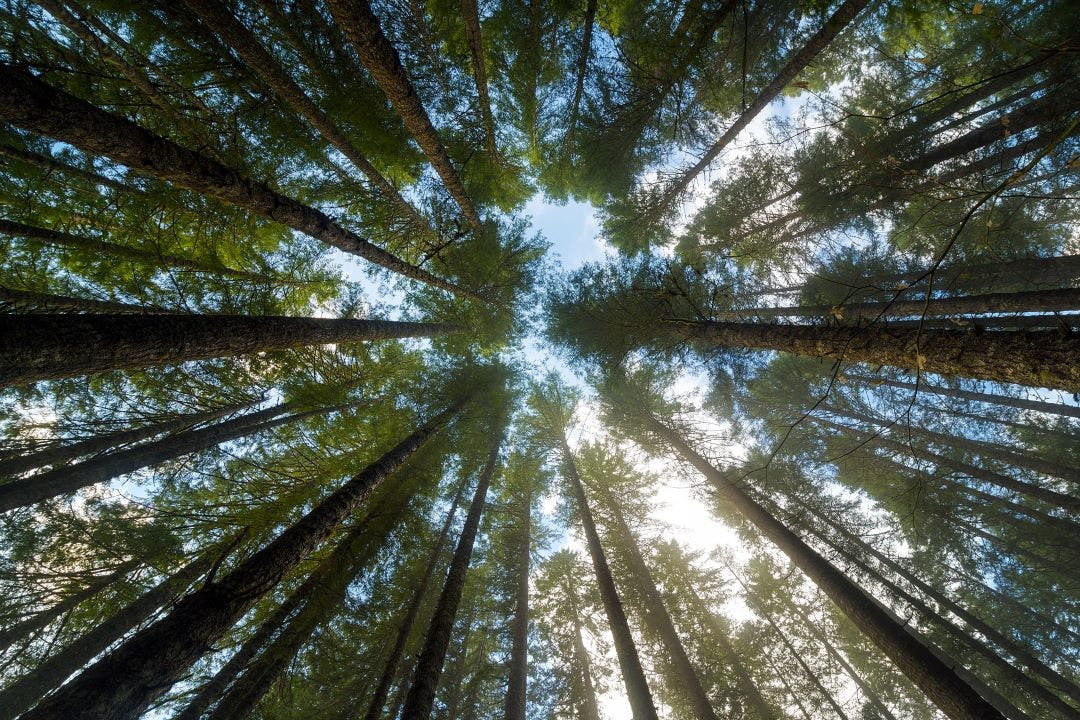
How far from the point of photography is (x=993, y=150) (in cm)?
895

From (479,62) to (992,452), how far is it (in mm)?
16449

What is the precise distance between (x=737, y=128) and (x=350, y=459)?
10.0m

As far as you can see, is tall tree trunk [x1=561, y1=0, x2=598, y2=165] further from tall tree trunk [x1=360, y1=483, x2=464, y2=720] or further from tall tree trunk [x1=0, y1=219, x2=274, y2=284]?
tall tree trunk [x1=360, y1=483, x2=464, y2=720]

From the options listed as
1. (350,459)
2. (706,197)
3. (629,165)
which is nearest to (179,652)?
(350,459)

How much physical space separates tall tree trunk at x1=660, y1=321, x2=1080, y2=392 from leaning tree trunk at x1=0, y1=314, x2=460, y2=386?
5.80m

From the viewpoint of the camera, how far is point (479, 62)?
256 inches

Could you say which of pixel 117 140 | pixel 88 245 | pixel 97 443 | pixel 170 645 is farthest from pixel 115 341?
pixel 97 443

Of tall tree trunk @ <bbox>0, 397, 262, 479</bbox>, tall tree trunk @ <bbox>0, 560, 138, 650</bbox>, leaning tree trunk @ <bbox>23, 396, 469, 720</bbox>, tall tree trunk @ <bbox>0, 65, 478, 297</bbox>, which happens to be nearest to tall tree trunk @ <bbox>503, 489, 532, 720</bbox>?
leaning tree trunk @ <bbox>23, 396, 469, 720</bbox>

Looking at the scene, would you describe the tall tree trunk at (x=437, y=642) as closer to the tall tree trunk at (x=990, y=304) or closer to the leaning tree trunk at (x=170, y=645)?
the leaning tree trunk at (x=170, y=645)

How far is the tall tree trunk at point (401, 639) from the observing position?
552 centimetres

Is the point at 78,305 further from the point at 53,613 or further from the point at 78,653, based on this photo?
A: the point at 78,653

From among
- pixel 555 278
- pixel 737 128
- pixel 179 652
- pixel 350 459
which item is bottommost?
pixel 179 652

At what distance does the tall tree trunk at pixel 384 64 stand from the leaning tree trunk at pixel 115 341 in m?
3.53

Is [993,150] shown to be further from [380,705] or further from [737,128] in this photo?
[380,705]
